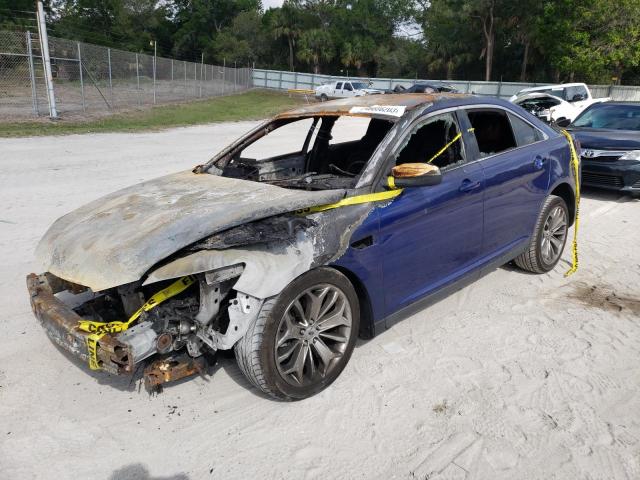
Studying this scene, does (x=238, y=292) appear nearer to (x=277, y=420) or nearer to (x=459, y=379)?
(x=277, y=420)

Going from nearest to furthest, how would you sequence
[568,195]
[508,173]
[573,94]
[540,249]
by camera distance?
[508,173] → [540,249] → [568,195] → [573,94]

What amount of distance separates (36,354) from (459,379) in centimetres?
286

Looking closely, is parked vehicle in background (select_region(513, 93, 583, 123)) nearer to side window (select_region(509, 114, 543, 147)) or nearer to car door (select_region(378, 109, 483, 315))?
side window (select_region(509, 114, 543, 147))

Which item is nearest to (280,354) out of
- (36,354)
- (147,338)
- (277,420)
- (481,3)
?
(277,420)

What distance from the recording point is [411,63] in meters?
57.3

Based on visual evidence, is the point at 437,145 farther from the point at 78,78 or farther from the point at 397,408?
the point at 78,78

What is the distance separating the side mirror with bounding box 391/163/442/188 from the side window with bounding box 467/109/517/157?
3.55 ft

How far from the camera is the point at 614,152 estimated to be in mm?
7984

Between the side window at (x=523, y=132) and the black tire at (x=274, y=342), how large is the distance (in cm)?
240

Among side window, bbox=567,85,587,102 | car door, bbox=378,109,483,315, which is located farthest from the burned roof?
side window, bbox=567,85,587,102

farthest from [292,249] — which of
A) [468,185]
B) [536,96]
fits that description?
[536,96]

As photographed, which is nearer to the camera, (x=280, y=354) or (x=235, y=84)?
(x=280, y=354)

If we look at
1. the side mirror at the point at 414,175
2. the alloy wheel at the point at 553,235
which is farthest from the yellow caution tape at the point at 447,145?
the alloy wheel at the point at 553,235

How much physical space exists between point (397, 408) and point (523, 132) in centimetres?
284
